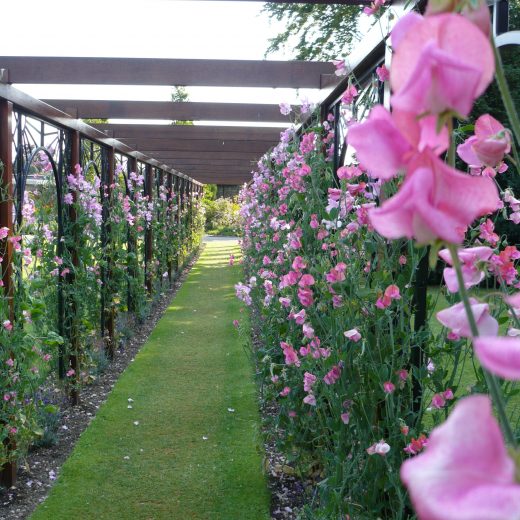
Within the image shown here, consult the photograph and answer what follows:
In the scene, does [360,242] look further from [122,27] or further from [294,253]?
[122,27]

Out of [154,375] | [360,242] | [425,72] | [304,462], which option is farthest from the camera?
[154,375]

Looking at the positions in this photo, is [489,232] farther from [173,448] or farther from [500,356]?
[173,448]

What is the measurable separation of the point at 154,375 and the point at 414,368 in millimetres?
4113

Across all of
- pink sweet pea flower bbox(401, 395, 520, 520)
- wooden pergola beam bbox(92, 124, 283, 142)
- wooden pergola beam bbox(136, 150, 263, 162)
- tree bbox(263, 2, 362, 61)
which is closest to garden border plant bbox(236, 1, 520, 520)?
pink sweet pea flower bbox(401, 395, 520, 520)

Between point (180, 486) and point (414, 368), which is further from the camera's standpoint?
point (180, 486)

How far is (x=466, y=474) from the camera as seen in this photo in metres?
0.26

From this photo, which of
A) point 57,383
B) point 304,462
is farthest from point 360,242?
point 57,383

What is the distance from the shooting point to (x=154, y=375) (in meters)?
5.78

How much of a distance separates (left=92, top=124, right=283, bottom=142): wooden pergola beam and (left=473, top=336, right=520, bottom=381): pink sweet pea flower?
8.13m

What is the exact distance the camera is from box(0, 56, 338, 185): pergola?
4.59m

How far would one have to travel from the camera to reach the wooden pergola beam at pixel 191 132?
27.7 ft

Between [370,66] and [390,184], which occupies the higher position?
[370,66]

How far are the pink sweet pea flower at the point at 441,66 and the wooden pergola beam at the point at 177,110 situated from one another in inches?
253

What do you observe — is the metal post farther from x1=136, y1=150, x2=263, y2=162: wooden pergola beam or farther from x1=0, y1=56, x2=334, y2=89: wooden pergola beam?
x1=0, y1=56, x2=334, y2=89: wooden pergola beam
